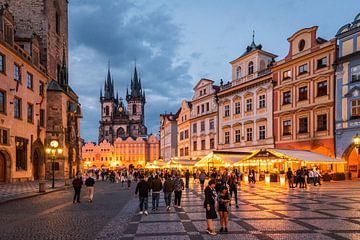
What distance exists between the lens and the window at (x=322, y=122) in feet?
116

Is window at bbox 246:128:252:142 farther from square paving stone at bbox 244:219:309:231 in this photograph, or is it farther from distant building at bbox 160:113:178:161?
square paving stone at bbox 244:219:309:231

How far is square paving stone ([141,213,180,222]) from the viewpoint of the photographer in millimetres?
13066

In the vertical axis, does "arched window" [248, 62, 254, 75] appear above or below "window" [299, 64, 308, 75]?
above

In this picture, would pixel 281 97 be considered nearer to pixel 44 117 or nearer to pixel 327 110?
pixel 327 110

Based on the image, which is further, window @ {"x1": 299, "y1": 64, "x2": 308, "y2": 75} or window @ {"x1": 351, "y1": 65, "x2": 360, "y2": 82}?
window @ {"x1": 299, "y1": 64, "x2": 308, "y2": 75}

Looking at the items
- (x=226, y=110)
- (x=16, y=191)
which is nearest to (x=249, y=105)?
(x=226, y=110)

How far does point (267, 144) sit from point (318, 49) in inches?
481

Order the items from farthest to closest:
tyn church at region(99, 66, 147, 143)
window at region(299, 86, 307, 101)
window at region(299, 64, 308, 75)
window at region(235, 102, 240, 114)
Result: 1. tyn church at region(99, 66, 147, 143)
2. window at region(235, 102, 240, 114)
3. window at region(299, 86, 307, 101)
4. window at region(299, 64, 308, 75)

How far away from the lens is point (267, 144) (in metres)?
41.8

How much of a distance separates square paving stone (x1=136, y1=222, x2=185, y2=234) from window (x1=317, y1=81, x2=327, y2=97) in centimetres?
2799

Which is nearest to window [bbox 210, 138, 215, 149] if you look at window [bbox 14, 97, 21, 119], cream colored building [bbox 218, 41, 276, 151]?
cream colored building [bbox 218, 41, 276, 151]

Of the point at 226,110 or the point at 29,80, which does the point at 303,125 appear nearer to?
the point at 226,110

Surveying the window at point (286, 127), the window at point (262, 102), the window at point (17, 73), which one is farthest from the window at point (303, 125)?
the window at point (17, 73)

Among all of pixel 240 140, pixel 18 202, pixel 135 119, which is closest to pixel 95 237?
pixel 18 202
